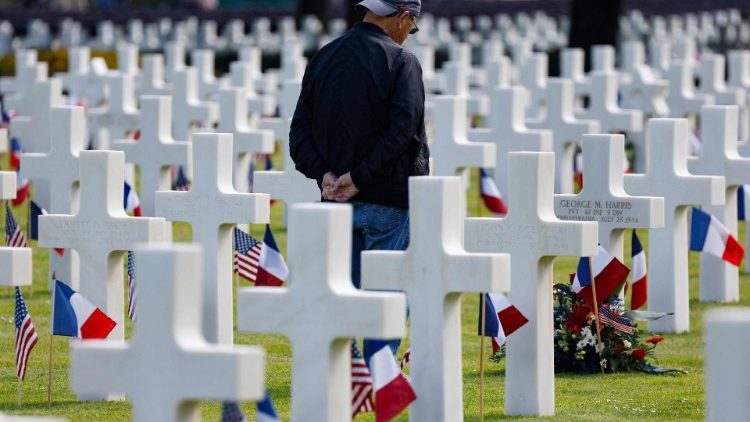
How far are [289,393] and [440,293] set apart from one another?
161 centimetres

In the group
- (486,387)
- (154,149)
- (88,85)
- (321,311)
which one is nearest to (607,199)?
(486,387)

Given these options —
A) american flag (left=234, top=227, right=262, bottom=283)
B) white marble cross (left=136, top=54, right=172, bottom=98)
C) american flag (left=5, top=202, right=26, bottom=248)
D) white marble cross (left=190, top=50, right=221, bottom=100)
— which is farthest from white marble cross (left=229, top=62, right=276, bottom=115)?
american flag (left=234, top=227, right=262, bottom=283)

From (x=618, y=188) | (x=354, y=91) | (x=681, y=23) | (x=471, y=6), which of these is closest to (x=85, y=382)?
(x=354, y=91)

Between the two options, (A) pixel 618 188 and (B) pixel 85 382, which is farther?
(A) pixel 618 188

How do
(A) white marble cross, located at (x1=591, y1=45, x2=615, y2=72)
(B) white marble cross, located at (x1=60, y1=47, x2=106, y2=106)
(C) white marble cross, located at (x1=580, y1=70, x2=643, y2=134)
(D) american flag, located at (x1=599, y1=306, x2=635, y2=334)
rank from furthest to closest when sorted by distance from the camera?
(A) white marble cross, located at (x1=591, y1=45, x2=615, y2=72) → (B) white marble cross, located at (x1=60, y1=47, x2=106, y2=106) → (C) white marble cross, located at (x1=580, y1=70, x2=643, y2=134) → (D) american flag, located at (x1=599, y1=306, x2=635, y2=334)

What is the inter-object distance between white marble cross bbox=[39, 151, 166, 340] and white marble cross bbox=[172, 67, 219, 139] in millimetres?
6828

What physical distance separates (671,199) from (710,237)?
58 centimetres

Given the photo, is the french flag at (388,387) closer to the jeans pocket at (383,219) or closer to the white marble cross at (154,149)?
the jeans pocket at (383,219)

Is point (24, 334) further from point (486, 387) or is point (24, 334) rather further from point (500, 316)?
point (486, 387)

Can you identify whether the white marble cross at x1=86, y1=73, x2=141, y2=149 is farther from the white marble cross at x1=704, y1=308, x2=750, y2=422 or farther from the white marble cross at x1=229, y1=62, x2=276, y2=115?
the white marble cross at x1=704, y1=308, x2=750, y2=422

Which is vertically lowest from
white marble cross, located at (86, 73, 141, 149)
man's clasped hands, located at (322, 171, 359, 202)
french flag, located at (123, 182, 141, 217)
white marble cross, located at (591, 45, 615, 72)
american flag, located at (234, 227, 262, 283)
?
american flag, located at (234, 227, 262, 283)

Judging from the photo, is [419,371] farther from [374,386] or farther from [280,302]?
[280,302]

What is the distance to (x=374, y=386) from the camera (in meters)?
6.75

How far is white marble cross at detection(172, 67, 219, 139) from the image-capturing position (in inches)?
600
